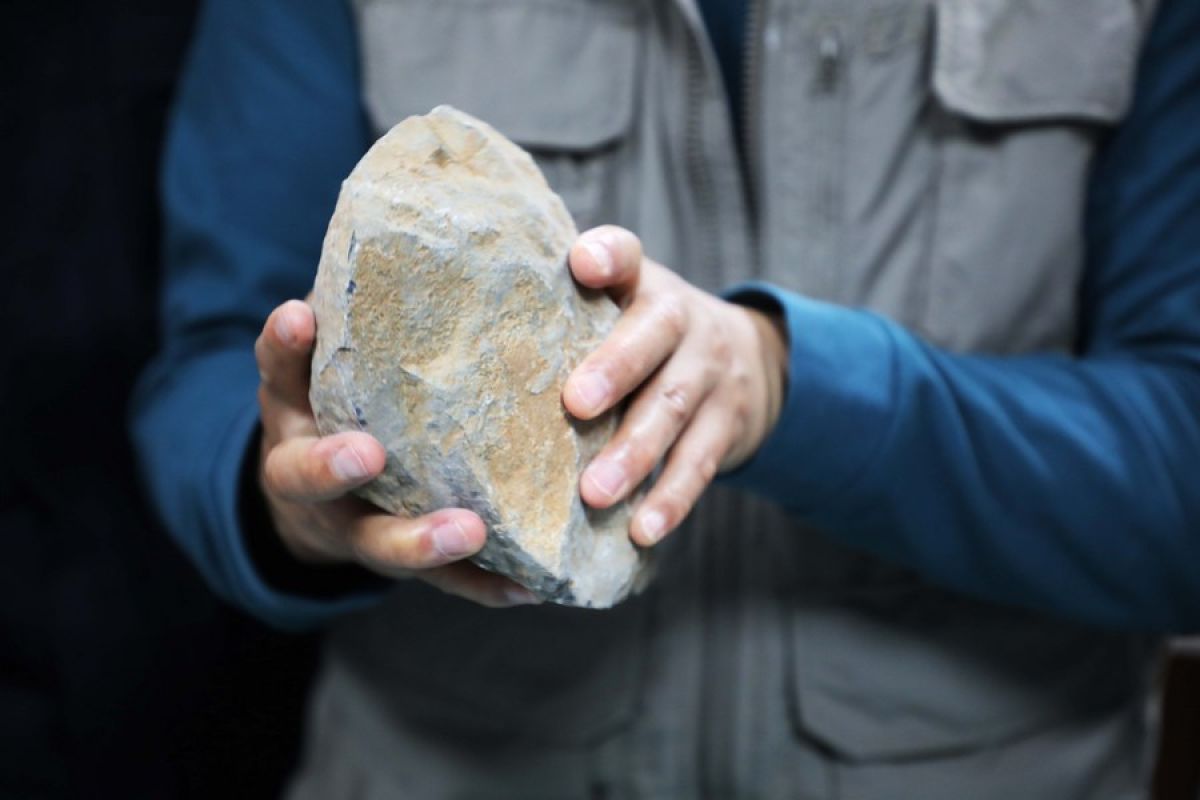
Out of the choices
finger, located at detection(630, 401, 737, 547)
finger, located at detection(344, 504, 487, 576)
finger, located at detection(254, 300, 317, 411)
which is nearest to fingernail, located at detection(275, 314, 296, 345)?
finger, located at detection(254, 300, 317, 411)

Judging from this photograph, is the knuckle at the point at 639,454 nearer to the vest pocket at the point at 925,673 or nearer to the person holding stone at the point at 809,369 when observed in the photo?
the person holding stone at the point at 809,369

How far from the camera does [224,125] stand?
31.4 inches

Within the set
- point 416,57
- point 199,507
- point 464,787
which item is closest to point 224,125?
point 416,57

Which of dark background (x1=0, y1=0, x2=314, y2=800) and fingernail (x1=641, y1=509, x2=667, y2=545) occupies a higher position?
fingernail (x1=641, y1=509, x2=667, y2=545)

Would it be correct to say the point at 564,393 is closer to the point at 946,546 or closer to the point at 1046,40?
the point at 946,546

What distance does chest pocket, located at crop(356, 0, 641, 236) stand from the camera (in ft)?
2.32

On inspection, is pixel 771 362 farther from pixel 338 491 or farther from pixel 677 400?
pixel 338 491

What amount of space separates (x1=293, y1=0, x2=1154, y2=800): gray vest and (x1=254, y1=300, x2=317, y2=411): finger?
22cm

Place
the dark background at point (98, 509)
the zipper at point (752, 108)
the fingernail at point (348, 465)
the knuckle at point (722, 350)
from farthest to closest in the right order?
1. the dark background at point (98, 509)
2. the zipper at point (752, 108)
3. the knuckle at point (722, 350)
4. the fingernail at point (348, 465)

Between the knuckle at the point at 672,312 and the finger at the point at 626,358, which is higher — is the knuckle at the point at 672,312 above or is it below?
above

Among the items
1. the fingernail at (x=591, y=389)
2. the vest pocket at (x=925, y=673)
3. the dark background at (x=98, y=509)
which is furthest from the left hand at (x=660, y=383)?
the dark background at (x=98, y=509)

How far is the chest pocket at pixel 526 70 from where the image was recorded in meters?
0.71

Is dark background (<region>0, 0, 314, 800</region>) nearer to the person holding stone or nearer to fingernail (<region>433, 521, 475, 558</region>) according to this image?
the person holding stone

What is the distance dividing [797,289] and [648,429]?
0.78 feet
